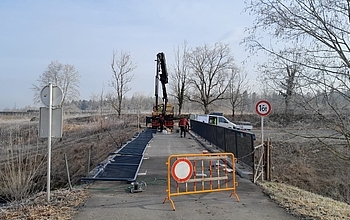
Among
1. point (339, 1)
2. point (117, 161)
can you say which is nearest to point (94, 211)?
point (117, 161)

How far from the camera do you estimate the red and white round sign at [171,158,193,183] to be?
7324mm

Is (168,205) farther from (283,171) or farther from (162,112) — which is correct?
(162,112)

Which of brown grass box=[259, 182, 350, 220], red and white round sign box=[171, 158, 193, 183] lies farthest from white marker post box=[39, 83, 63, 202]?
brown grass box=[259, 182, 350, 220]

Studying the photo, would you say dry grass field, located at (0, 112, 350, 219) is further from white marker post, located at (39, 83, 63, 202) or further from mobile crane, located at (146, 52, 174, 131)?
mobile crane, located at (146, 52, 174, 131)

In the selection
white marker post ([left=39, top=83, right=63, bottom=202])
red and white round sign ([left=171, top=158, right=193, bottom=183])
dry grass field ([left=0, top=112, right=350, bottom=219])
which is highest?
white marker post ([left=39, top=83, right=63, bottom=202])

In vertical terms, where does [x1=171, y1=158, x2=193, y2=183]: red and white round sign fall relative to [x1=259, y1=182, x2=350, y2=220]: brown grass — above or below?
above

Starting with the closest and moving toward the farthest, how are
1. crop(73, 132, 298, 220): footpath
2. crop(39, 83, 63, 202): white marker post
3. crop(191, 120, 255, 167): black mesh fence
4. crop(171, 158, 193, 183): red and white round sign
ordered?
1. crop(73, 132, 298, 220): footpath
2. crop(171, 158, 193, 183): red and white round sign
3. crop(39, 83, 63, 202): white marker post
4. crop(191, 120, 255, 167): black mesh fence

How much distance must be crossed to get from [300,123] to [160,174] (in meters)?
5.07

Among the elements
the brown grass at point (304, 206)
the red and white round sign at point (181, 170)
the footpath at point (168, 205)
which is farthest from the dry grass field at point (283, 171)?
the red and white round sign at point (181, 170)

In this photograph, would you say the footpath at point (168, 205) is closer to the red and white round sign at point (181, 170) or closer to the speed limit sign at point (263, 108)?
the red and white round sign at point (181, 170)

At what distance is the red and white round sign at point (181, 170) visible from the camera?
7.32 metres

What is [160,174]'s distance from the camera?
1126 cm

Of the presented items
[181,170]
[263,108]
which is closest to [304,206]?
[181,170]

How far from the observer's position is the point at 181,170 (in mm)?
7414
